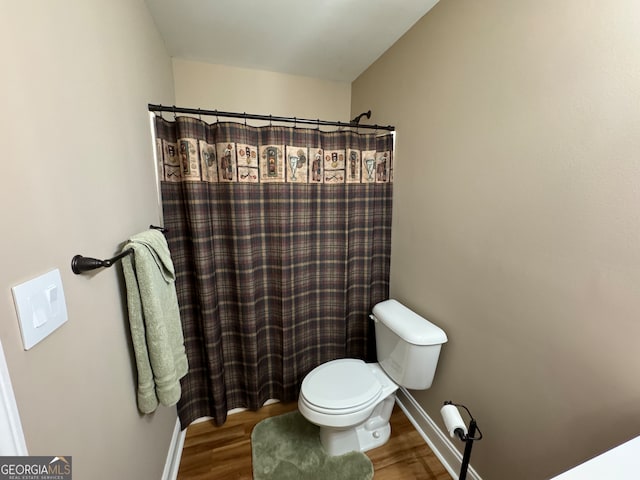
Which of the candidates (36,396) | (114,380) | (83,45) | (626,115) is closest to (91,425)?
(114,380)

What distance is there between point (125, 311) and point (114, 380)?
23cm

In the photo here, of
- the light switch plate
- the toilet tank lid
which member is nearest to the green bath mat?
the toilet tank lid

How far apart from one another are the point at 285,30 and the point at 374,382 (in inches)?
80.4

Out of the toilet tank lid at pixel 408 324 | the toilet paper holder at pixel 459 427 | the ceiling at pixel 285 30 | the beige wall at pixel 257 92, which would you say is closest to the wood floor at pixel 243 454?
the toilet paper holder at pixel 459 427

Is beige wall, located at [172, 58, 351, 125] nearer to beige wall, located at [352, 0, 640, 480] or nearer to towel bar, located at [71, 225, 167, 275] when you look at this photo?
beige wall, located at [352, 0, 640, 480]

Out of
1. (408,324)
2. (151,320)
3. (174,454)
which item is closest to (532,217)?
(408,324)

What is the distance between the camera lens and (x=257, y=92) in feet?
6.25

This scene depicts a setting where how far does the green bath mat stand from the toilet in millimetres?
56

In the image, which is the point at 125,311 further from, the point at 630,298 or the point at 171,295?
the point at 630,298

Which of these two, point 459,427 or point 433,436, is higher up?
point 459,427

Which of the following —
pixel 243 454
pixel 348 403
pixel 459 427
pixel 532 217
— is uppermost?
pixel 532 217

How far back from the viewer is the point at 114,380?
79 centimetres

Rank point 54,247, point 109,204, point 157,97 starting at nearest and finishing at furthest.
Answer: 1. point 54,247
2. point 109,204
3. point 157,97

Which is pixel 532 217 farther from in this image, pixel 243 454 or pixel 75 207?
pixel 243 454
